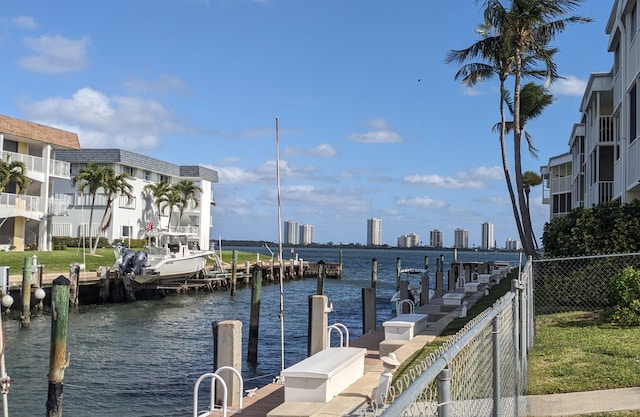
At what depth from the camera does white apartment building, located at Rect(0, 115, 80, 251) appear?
40.9 metres

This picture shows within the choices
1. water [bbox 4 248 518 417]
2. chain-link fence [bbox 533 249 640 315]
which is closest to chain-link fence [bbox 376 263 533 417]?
chain-link fence [bbox 533 249 640 315]

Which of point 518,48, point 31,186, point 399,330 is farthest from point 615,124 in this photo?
point 31,186

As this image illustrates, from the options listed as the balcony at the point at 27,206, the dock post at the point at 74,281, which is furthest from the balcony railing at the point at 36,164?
the dock post at the point at 74,281

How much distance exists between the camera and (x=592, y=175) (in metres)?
29.9

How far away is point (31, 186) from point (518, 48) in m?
33.2

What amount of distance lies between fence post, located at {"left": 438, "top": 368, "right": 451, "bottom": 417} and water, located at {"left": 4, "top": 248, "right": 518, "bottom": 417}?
11.5m

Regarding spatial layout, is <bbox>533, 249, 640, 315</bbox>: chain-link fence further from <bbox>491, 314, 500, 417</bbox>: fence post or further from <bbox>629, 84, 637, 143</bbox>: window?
<bbox>491, 314, 500, 417</bbox>: fence post

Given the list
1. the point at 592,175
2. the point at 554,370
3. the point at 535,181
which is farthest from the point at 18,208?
the point at 535,181

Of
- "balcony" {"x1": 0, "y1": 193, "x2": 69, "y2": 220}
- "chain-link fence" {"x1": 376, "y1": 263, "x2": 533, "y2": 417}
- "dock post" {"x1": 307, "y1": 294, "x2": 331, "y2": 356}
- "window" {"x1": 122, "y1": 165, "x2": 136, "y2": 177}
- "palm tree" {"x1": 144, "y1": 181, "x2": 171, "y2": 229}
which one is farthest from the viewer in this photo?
"palm tree" {"x1": 144, "y1": 181, "x2": 171, "y2": 229}

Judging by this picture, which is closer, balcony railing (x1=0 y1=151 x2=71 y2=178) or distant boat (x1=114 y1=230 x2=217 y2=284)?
distant boat (x1=114 y1=230 x2=217 y2=284)

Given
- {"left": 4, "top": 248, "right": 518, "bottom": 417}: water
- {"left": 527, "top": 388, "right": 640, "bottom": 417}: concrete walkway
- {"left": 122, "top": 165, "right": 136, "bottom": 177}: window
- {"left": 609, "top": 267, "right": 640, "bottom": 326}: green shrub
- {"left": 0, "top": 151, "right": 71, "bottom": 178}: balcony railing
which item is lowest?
{"left": 4, "top": 248, "right": 518, "bottom": 417}: water

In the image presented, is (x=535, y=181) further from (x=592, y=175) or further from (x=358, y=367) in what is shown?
(x=358, y=367)

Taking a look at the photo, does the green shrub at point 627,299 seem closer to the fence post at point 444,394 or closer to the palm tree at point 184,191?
the fence post at point 444,394

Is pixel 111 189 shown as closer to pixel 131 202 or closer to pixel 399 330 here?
pixel 131 202
